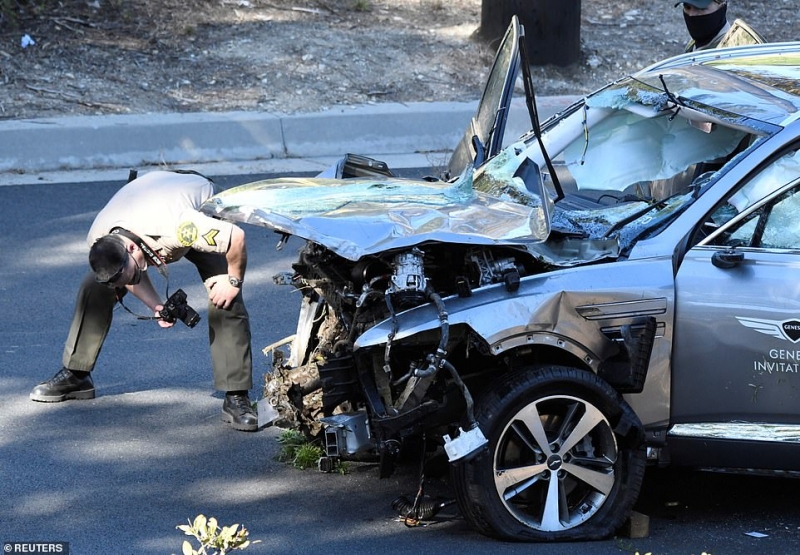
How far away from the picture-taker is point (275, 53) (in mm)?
12914

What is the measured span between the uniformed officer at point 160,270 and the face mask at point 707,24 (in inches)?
130

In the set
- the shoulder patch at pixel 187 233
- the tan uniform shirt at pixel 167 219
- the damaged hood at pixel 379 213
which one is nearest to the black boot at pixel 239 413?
the tan uniform shirt at pixel 167 219

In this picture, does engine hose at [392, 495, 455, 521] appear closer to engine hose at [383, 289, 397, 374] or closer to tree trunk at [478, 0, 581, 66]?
engine hose at [383, 289, 397, 374]

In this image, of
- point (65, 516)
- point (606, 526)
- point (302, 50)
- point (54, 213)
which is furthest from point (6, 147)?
point (606, 526)

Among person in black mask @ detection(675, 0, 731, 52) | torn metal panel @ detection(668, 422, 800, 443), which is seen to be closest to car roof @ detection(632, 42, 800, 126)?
torn metal panel @ detection(668, 422, 800, 443)

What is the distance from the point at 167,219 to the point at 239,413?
1.05m

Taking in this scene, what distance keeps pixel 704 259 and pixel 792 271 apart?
331mm

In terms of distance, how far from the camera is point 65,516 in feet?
16.0

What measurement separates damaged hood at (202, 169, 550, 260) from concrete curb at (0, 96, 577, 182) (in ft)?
19.4

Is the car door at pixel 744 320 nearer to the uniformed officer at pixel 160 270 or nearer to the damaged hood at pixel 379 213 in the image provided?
the damaged hood at pixel 379 213

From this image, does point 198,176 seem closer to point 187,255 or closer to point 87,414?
point 187,255

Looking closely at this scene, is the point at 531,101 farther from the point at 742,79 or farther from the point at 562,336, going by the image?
the point at 742,79

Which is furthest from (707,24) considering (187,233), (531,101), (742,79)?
(187,233)

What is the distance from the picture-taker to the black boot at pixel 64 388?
20.2ft
